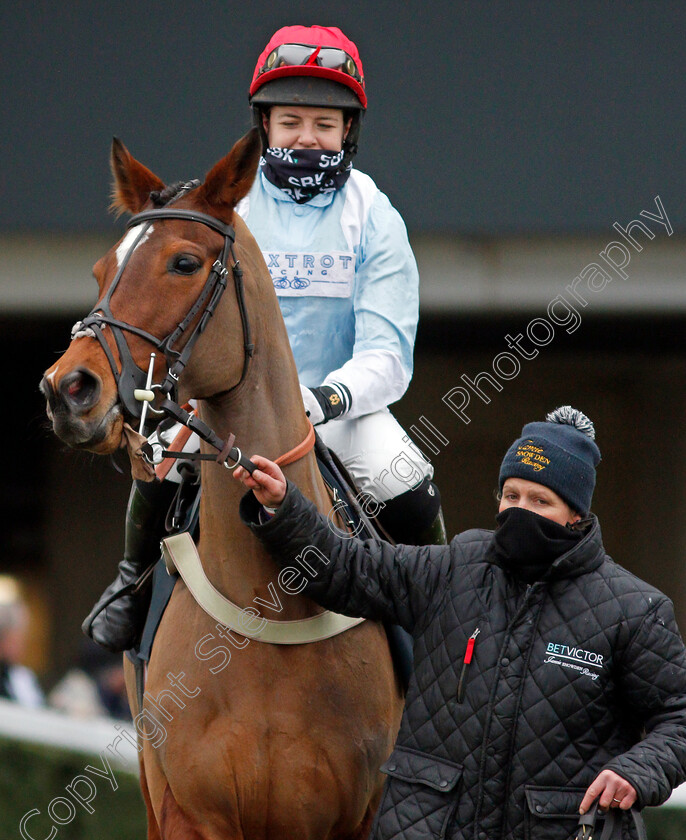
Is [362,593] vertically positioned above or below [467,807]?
above

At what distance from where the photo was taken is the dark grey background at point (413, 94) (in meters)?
6.36

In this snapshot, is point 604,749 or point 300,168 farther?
point 300,168

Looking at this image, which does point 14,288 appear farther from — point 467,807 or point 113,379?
point 467,807

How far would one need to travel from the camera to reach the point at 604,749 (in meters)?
2.32

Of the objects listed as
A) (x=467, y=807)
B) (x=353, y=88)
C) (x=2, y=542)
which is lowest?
(x=2, y=542)

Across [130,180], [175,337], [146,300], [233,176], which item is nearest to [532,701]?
[175,337]

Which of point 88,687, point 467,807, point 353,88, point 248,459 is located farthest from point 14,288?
point 467,807

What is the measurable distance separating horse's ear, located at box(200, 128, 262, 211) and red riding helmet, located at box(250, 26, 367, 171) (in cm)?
71

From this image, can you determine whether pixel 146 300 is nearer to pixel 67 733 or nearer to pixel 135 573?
pixel 135 573

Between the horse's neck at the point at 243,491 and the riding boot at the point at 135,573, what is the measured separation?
0.43 m

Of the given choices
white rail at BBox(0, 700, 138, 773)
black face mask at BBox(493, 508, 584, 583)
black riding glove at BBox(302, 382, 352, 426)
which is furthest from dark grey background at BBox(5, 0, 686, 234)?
black face mask at BBox(493, 508, 584, 583)

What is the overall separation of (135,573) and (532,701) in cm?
143

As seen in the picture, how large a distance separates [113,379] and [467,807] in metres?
1.19

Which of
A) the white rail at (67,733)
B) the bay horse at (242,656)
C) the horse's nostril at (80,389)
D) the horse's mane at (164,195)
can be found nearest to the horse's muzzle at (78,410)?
the horse's nostril at (80,389)
